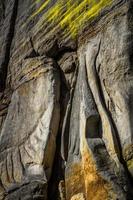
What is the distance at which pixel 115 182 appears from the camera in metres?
3.92

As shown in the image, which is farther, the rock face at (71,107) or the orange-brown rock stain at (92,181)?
the rock face at (71,107)

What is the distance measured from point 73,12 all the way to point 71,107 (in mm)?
1200

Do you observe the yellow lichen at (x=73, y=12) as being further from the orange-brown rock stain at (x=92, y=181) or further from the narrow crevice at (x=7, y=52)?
the orange-brown rock stain at (x=92, y=181)

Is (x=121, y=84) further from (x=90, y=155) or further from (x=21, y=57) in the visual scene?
(x=21, y=57)

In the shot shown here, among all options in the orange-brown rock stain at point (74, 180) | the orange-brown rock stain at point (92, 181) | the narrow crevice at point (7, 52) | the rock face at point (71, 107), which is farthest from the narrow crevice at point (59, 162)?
the narrow crevice at point (7, 52)

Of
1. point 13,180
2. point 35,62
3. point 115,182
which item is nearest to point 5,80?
point 35,62

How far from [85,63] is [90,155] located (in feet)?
3.75

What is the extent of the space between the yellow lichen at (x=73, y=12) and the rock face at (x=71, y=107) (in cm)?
1

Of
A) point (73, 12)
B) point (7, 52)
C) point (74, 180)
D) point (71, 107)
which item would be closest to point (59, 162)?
point (74, 180)

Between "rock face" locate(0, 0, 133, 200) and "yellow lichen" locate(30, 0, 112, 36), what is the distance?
0.04ft

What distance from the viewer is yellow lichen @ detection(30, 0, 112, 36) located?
17.3ft

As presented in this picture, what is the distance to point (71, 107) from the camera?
16.4 ft

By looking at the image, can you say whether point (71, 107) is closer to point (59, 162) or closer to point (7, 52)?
point (59, 162)

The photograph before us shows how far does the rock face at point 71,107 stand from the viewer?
421 centimetres
